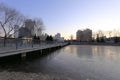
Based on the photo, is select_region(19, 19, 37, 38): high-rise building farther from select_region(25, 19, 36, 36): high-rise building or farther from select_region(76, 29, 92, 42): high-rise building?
select_region(76, 29, 92, 42): high-rise building

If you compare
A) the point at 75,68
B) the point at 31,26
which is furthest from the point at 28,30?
the point at 75,68

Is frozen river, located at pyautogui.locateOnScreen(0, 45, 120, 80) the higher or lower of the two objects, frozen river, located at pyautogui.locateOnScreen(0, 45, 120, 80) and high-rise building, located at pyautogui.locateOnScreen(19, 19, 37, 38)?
the lower

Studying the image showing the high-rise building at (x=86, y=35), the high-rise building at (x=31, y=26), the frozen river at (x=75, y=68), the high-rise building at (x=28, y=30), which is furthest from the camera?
the high-rise building at (x=86, y=35)

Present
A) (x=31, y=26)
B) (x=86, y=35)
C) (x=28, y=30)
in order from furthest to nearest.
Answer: (x=86, y=35), (x=31, y=26), (x=28, y=30)

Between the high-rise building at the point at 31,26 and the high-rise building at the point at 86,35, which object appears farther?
the high-rise building at the point at 86,35

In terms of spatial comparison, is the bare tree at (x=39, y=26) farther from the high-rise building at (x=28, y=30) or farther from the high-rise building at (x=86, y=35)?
the high-rise building at (x=86, y=35)

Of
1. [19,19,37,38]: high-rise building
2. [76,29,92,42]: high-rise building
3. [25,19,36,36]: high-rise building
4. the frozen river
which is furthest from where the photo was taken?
[76,29,92,42]: high-rise building

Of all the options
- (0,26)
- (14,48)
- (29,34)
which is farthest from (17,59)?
(29,34)

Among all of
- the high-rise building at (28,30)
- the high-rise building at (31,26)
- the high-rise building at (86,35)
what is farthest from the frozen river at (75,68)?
the high-rise building at (86,35)

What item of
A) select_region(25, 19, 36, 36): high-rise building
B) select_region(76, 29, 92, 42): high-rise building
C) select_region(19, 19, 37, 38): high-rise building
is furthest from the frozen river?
select_region(76, 29, 92, 42): high-rise building

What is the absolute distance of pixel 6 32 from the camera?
41812 millimetres

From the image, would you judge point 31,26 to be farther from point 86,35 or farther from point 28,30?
point 86,35

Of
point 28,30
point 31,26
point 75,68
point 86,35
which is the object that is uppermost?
point 31,26

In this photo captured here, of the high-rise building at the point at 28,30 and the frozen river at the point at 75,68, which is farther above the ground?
the high-rise building at the point at 28,30
